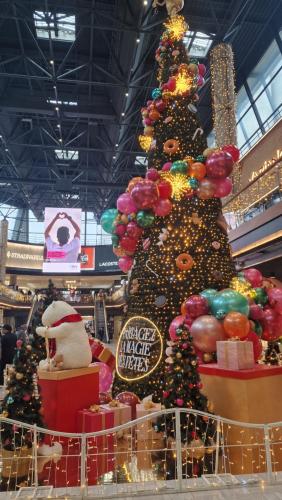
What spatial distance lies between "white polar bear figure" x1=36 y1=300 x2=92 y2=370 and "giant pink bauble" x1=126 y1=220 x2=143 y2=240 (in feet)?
5.30

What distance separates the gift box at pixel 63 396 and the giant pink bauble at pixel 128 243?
6.81 ft

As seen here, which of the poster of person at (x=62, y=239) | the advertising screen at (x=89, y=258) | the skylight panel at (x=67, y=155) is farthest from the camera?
the advertising screen at (x=89, y=258)

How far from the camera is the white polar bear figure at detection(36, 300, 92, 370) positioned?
3725 mm

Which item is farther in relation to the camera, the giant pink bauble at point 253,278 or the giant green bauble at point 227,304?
the giant pink bauble at point 253,278

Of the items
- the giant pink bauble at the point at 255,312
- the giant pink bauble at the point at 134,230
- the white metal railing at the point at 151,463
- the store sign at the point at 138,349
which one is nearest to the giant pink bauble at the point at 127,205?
the giant pink bauble at the point at 134,230

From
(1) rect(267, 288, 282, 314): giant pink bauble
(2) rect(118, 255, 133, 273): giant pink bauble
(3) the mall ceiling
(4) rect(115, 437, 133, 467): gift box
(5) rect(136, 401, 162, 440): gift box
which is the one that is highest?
(3) the mall ceiling

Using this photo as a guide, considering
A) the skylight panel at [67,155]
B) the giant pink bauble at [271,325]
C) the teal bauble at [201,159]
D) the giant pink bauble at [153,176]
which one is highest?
the skylight panel at [67,155]

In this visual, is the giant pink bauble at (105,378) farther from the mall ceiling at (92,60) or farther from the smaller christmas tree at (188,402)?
the mall ceiling at (92,60)

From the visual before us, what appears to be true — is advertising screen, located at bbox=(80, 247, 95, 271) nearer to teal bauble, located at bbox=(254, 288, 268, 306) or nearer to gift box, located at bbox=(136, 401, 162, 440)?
teal bauble, located at bbox=(254, 288, 268, 306)

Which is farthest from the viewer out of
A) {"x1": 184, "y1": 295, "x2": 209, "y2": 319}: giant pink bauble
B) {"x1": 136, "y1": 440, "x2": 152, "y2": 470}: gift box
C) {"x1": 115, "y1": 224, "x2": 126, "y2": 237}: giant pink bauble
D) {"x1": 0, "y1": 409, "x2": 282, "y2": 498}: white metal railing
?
{"x1": 115, "y1": 224, "x2": 126, "y2": 237}: giant pink bauble

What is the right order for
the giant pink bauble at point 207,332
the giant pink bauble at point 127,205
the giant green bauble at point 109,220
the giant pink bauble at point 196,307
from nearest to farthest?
the giant pink bauble at point 207,332
the giant pink bauble at point 196,307
the giant pink bauble at point 127,205
the giant green bauble at point 109,220

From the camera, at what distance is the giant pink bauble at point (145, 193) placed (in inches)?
178

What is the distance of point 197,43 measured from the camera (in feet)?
38.7

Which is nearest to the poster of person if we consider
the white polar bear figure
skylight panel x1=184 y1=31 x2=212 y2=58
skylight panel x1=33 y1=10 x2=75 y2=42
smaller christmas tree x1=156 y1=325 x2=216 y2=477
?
skylight panel x1=33 y1=10 x2=75 y2=42
